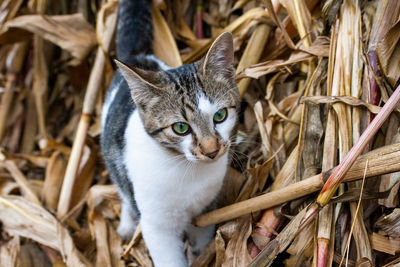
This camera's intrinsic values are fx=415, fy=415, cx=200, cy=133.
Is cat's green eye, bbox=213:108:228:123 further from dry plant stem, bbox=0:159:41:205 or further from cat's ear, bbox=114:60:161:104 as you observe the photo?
dry plant stem, bbox=0:159:41:205

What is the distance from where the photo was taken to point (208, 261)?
6.16 feet

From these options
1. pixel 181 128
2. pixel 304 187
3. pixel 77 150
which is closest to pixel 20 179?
pixel 77 150

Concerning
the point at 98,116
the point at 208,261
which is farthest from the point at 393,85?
the point at 98,116

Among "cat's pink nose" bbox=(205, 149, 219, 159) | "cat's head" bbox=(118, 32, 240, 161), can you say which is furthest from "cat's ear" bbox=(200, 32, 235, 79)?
"cat's pink nose" bbox=(205, 149, 219, 159)

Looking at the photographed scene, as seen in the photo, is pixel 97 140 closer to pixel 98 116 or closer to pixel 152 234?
pixel 98 116

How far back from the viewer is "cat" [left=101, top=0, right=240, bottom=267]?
1.64 metres

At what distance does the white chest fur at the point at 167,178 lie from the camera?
1.76 metres

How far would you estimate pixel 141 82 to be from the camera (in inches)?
65.0

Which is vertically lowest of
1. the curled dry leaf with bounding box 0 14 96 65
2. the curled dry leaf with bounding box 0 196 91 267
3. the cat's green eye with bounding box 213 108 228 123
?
the curled dry leaf with bounding box 0 196 91 267

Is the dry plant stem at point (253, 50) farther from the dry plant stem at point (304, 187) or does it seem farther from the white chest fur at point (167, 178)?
the dry plant stem at point (304, 187)

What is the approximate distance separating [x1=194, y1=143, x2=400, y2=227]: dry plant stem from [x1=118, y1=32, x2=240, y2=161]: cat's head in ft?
0.87

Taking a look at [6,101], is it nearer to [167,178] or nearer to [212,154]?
[167,178]

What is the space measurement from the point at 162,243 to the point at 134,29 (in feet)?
4.11

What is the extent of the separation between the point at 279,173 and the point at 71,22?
1653 mm
